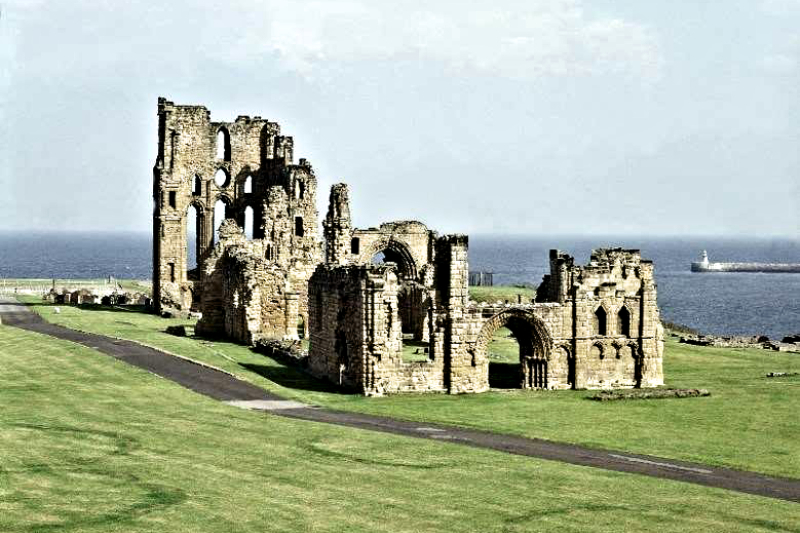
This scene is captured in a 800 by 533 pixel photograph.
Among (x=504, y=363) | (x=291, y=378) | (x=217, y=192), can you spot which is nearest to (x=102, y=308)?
(x=217, y=192)

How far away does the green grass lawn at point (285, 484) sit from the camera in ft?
64.9

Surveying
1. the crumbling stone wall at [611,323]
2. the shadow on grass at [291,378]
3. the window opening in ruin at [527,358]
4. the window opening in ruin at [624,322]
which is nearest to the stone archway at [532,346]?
the window opening in ruin at [527,358]

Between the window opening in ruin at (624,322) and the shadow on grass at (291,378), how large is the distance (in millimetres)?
11101

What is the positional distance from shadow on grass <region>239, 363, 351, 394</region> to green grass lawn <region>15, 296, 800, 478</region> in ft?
0.15

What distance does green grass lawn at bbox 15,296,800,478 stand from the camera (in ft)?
100

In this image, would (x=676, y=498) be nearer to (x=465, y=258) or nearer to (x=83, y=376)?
(x=465, y=258)

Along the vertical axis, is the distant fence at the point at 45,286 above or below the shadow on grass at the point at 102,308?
above

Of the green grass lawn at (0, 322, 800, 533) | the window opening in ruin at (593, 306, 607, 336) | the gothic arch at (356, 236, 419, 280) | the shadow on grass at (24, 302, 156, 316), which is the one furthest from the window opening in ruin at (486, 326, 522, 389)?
the shadow on grass at (24, 302, 156, 316)

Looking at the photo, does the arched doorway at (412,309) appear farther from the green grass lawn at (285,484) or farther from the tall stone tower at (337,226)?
the green grass lawn at (285,484)

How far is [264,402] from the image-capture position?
35.4 meters

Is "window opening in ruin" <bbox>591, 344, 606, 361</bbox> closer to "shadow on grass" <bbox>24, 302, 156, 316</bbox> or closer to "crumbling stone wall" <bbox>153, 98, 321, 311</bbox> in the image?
"crumbling stone wall" <bbox>153, 98, 321, 311</bbox>

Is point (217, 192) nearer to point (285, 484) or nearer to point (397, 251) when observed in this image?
point (397, 251)

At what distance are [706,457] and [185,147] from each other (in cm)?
4800

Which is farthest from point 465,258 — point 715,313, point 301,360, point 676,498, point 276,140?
point 715,313
